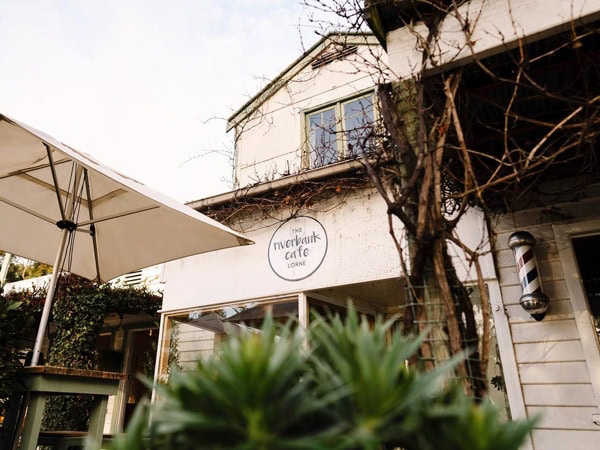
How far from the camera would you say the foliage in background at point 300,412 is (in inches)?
29.2

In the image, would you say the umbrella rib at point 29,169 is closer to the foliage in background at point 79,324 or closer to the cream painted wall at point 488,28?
the cream painted wall at point 488,28

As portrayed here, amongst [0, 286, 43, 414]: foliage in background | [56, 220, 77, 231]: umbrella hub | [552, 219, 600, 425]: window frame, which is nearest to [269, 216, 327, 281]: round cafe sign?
[56, 220, 77, 231]: umbrella hub

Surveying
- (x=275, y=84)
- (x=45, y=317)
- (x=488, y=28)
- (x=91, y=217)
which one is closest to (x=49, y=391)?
(x=45, y=317)

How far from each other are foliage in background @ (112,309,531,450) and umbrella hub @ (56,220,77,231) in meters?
3.13

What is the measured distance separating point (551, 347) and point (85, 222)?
13.9 ft

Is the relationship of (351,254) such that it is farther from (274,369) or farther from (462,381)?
(274,369)

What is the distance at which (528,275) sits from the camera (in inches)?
136

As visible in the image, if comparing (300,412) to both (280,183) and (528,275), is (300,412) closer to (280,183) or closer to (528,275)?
(528,275)

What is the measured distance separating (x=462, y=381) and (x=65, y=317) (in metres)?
7.52

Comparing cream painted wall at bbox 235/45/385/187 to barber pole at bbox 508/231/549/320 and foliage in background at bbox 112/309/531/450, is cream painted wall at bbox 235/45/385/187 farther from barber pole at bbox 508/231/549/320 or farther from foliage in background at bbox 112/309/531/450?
foliage in background at bbox 112/309/531/450

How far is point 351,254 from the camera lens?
429 cm

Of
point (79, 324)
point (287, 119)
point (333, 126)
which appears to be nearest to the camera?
point (333, 126)

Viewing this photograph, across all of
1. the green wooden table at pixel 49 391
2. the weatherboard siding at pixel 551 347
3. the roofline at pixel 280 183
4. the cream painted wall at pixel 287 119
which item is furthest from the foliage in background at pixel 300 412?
the cream painted wall at pixel 287 119

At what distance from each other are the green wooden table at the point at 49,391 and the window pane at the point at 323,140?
376 centimetres
